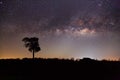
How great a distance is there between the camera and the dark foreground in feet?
146

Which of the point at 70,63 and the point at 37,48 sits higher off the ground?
the point at 37,48

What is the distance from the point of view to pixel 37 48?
301 ft

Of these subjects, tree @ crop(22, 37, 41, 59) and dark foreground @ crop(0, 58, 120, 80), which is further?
tree @ crop(22, 37, 41, 59)

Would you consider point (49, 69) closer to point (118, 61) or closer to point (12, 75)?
point (12, 75)

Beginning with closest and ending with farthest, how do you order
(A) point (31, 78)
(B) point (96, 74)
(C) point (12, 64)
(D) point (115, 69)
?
(A) point (31, 78) < (B) point (96, 74) < (D) point (115, 69) < (C) point (12, 64)

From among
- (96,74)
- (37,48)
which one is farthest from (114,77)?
(37,48)

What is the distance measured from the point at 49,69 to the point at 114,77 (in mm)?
10859

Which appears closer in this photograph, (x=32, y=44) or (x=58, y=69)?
(x=58, y=69)

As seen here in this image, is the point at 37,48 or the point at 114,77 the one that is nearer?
the point at 114,77

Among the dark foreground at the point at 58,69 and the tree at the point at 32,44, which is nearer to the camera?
the dark foreground at the point at 58,69

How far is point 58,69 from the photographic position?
48.6m

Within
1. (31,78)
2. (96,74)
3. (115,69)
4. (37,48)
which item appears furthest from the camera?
(37,48)

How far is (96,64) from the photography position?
51.2 m

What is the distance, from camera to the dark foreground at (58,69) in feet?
146
